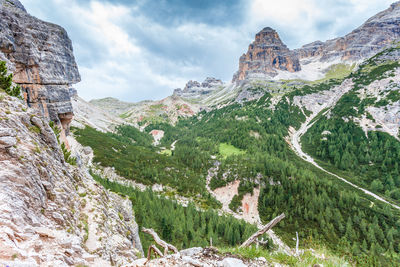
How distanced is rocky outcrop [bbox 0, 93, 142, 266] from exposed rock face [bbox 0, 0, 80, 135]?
72.0 ft

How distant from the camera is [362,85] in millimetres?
152875

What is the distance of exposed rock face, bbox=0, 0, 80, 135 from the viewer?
2953cm

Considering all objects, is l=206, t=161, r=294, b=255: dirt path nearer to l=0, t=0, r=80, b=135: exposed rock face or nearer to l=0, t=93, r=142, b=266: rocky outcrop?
l=0, t=93, r=142, b=266: rocky outcrop

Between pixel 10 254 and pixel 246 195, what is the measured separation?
7283 centimetres

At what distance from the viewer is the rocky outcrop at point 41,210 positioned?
19.6 feet

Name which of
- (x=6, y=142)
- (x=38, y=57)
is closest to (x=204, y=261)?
(x=6, y=142)

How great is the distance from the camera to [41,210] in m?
9.10

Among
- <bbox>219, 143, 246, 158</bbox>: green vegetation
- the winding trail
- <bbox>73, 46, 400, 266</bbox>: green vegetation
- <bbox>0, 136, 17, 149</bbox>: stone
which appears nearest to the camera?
<bbox>0, 136, 17, 149</bbox>: stone

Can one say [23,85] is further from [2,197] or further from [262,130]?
[262,130]

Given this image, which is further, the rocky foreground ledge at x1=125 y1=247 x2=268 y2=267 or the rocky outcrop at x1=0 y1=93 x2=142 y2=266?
the rocky outcrop at x1=0 y1=93 x2=142 y2=266

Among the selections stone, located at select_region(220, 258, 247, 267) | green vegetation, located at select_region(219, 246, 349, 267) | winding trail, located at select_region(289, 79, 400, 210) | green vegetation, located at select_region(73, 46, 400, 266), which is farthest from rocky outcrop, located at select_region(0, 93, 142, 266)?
winding trail, located at select_region(289, 79, 400, 210)

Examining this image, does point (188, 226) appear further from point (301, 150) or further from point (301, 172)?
point (301, 150)

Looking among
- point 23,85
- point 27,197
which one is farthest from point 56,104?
point 27,197

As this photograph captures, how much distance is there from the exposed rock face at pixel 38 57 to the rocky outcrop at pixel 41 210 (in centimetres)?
2194
